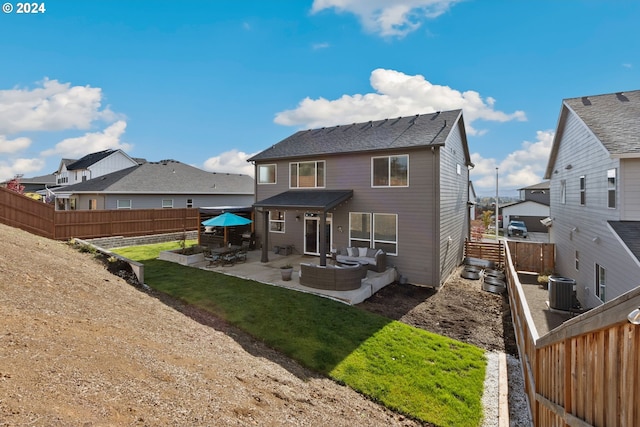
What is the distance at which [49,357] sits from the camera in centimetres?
362

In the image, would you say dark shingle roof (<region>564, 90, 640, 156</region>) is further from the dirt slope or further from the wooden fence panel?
the wooden fence panel

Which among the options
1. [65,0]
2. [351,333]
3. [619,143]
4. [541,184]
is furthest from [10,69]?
[541,184]

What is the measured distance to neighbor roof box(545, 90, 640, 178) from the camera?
355 inches

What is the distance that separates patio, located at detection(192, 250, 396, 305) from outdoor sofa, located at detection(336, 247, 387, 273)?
30cm

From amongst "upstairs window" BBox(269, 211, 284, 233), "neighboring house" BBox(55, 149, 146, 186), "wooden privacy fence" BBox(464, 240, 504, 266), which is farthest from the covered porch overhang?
"neighboring house" BBox(55, 149, 146, 186)

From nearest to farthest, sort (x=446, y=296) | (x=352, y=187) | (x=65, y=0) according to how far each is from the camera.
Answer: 1. (x=65, y=0)
2. (x=446, y=296)
3. (x=352, y=187)

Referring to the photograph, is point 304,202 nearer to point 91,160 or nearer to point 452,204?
point 452,204

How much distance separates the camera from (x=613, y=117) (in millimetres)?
10812

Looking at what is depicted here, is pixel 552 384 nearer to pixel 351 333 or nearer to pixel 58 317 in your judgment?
pixel 351 333

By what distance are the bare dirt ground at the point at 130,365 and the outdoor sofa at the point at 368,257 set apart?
4806 millimetres

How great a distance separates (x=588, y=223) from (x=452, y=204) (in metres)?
5.22

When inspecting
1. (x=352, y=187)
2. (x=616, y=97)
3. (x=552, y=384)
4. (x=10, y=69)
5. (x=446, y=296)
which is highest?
(x=10, y=69)

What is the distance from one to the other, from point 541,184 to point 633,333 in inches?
2036

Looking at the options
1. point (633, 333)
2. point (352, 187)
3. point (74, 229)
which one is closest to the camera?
point (633, 333)
